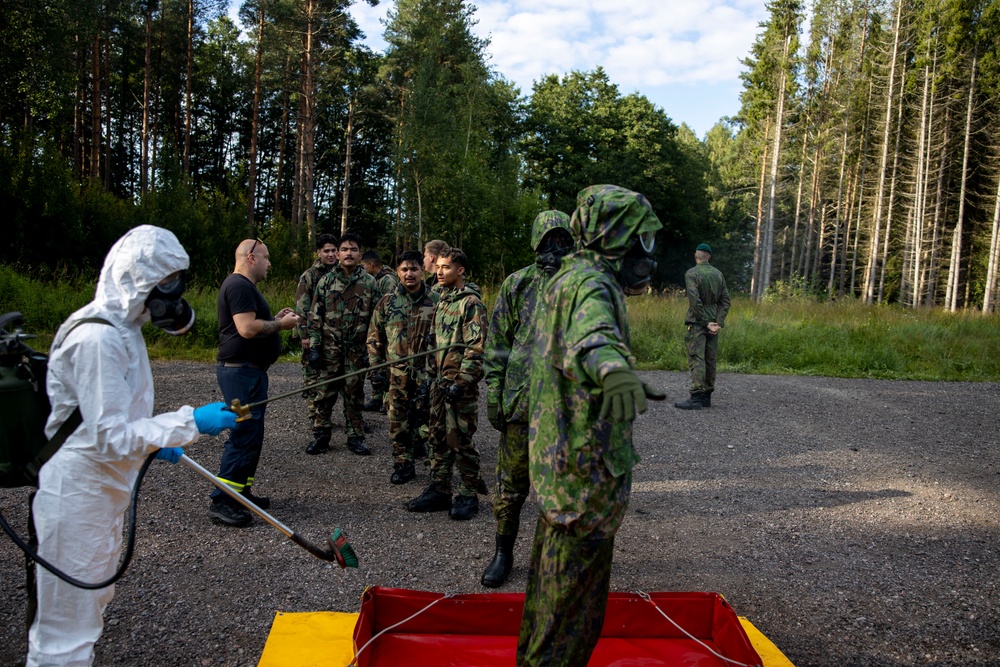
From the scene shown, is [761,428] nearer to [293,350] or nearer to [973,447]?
[973,447]

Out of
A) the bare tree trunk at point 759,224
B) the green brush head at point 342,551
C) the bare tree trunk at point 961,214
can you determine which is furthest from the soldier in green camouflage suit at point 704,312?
the bare tree trunk at point 961,214

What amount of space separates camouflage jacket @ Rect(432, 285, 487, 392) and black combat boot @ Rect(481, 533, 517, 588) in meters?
1.31

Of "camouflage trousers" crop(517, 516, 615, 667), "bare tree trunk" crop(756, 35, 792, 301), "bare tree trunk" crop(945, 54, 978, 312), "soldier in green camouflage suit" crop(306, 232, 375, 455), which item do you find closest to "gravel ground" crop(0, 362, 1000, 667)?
"soldier in green camouflage suit" crop(306, 232, 375, 455)

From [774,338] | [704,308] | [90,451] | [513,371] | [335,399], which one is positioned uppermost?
[704,308]

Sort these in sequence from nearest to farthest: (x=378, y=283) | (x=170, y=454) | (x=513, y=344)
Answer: (x=170, y=454) → (x=513, y=344) → (x=378, y=283)

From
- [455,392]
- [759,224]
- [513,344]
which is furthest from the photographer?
[759,224]

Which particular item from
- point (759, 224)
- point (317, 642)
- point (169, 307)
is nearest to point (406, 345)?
point (317, 642)

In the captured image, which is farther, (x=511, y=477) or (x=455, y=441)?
(x=455, y=441)

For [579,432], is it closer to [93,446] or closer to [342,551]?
[342,551]

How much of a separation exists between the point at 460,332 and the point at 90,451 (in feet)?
10.2

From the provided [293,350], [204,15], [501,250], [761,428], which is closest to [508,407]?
[761,428]

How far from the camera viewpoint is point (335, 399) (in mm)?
7090

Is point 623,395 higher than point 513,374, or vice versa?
point 623,395

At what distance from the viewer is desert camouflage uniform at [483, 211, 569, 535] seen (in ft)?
13.1
